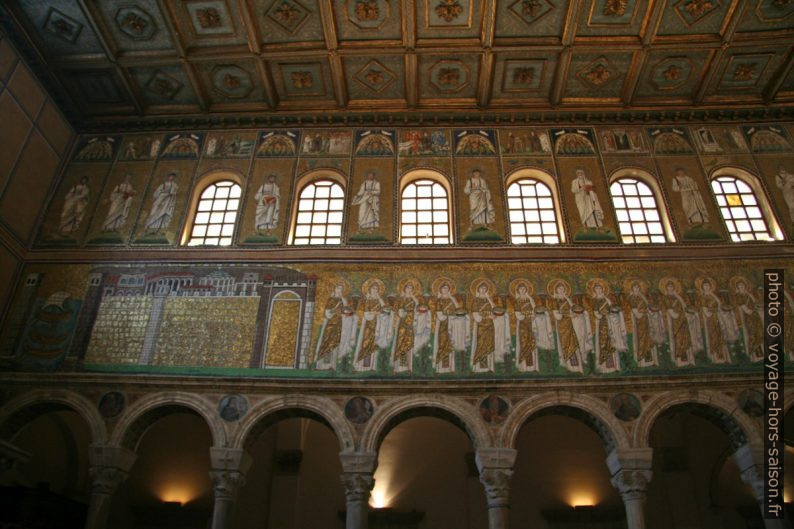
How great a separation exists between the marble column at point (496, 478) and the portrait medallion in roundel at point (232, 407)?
390cm

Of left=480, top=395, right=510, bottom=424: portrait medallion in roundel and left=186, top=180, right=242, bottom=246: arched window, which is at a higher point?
left=186, top=180, right=242, bottom=246: arched window

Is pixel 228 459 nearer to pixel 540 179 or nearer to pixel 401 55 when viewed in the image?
pixel 540 179

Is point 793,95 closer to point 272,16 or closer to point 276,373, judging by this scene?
point 272,16

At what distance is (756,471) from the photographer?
9.52 m

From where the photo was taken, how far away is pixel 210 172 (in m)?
13.0

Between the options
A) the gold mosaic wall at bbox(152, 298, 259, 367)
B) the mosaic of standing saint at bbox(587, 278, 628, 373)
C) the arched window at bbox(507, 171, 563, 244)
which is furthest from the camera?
the arched window at bbox(507, 171, 563, 244)

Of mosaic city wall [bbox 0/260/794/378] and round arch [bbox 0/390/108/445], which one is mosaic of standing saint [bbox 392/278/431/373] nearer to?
mosaic city wall [bbox 0/260/794/378]

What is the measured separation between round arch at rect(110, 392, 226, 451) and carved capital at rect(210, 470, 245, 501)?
475 mm

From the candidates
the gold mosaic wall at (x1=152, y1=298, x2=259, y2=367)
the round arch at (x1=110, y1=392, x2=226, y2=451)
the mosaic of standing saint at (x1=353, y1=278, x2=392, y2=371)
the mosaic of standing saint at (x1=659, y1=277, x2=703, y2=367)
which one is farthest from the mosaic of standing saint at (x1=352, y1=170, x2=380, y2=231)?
the mosaic of standing saint at (x1=659, y1=277, x2=703, y2=367)

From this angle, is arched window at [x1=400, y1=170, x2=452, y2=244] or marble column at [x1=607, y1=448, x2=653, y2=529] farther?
arched window at [x1=400, y1=170, x2=452, y2=244]

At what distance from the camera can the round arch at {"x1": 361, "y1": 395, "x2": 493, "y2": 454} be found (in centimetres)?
990

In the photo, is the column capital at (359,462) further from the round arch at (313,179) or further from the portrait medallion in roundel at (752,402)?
the portrait medallion in roundel at (752,402)

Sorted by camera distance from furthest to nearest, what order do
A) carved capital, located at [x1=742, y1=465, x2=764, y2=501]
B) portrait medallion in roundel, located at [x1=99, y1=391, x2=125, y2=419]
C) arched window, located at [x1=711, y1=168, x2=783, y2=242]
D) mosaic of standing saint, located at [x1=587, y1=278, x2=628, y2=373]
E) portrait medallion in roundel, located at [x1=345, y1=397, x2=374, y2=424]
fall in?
arched window, located at [x1=711, y1=168, x2=783, y2=242] → mosaic of standing saint, located at [x1=587, y1=278, x2=628, y2=373] → portrait medallion in roundel, located at [x1=99, y1=391, x2=125, y2=419] → portrait medallion in roundel, located at [x1=345, y1=397, x2=374, y2=424] → carved capital, located at [x1=742, y1=465, x2=764, y2=501]

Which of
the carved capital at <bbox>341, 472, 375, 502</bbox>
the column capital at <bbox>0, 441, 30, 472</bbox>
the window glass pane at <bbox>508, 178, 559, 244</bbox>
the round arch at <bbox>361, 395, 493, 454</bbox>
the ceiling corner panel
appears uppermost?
the ceiling corner panel
